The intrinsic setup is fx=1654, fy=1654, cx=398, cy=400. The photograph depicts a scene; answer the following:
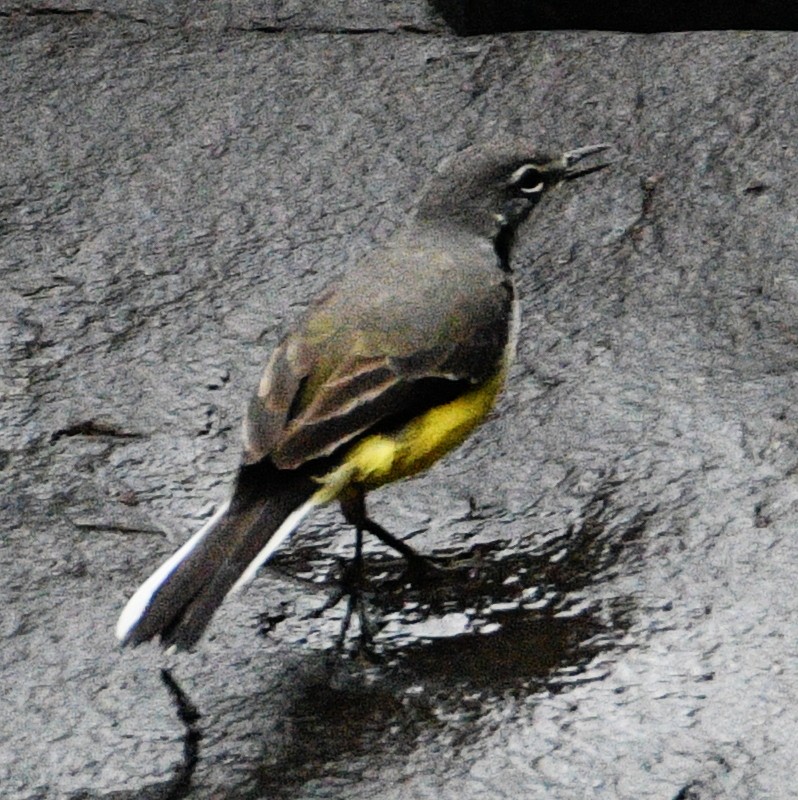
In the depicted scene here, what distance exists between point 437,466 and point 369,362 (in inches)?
32.9

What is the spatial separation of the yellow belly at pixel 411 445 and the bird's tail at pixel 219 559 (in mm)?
Answer: 109

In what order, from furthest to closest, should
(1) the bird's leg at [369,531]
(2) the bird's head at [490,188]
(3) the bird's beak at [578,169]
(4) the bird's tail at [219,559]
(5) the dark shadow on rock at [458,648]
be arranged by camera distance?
1. (3) the bird's beak at [578,169]
2. (2) the bird's head at [490,188]
3. (1) the bird's leg at [369,531]
4. (5) the dark shadow on rock at [458,648]
5. (4) the bird's tail at [219,559]

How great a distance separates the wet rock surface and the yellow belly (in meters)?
0.37

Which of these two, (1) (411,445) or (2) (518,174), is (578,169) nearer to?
(2) (518,174)

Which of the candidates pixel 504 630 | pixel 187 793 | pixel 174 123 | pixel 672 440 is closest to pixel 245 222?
pixel 174 123

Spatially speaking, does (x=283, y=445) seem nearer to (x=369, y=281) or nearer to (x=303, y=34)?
(x=369, y=281)

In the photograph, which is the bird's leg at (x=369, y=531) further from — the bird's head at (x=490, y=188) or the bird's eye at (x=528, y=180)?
the bird's eye at (x=528, y=180)

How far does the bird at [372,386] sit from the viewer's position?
3.99 metres

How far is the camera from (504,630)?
→ 4461 mm

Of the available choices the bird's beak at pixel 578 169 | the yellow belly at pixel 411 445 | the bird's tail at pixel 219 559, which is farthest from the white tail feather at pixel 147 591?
the bird's beak at pixel 578 169

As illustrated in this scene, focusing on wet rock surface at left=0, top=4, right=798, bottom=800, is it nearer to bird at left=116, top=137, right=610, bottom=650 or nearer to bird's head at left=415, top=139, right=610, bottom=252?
bird's head at left=415, top=139, right=610, bottom=252

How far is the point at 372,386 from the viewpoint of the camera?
4379 millimetres

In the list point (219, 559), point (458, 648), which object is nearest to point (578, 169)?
point (458, 648)

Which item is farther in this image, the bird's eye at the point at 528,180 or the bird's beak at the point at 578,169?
the bird's beak at the point at 578,169
